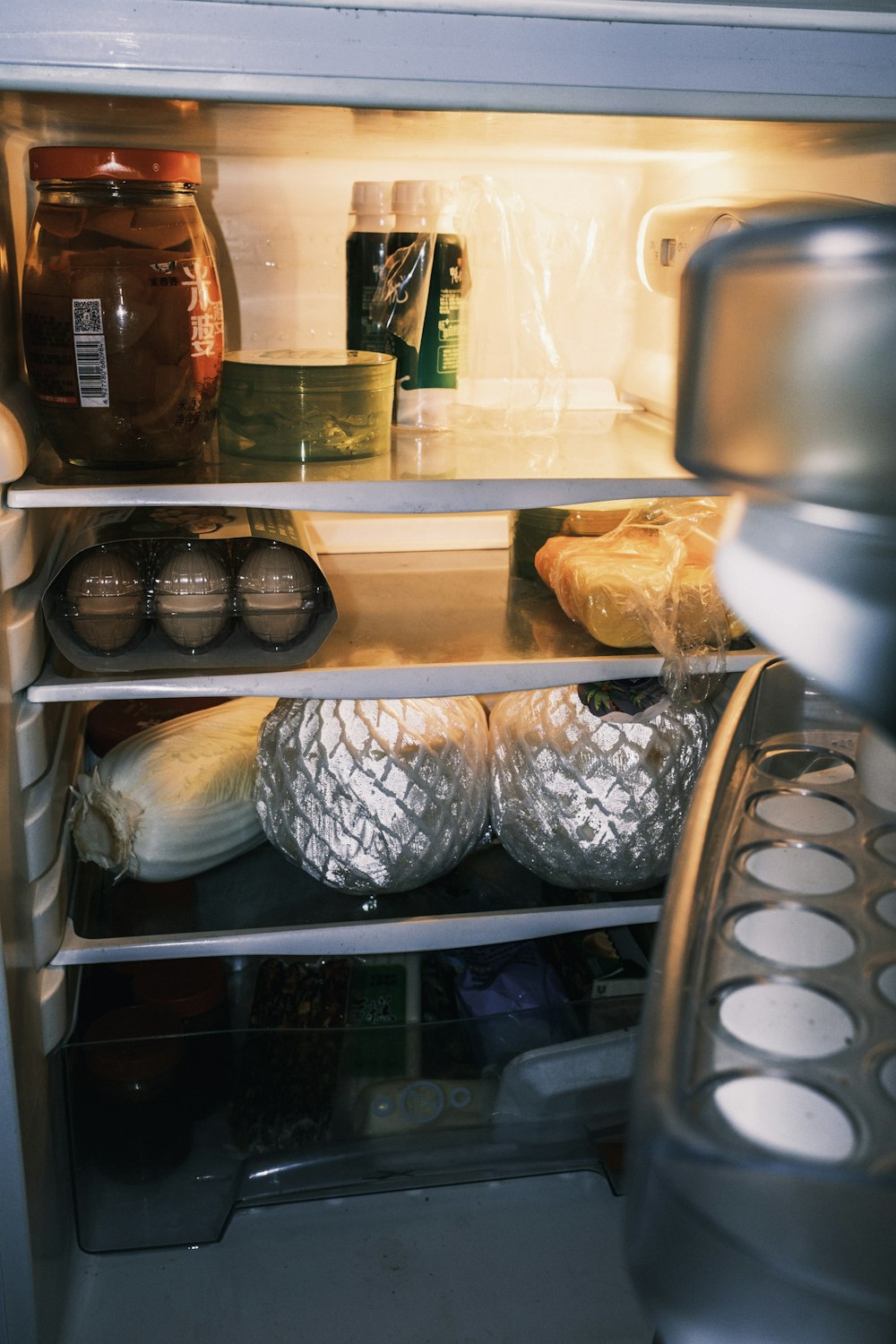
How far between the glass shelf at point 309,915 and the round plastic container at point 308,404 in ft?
1.36

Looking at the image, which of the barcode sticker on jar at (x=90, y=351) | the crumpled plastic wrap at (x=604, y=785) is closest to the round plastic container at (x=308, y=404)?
the barcode sticker on jar at (x=90, y=351)

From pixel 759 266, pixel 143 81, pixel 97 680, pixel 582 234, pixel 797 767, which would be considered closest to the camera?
pixel 759 266

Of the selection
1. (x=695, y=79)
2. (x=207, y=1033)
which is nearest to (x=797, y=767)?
(x=695, y=79)

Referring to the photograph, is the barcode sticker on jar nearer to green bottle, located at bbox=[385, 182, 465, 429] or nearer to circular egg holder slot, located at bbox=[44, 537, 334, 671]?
circular egg holder slot, located at bbox=[44, 537, 334, 671]

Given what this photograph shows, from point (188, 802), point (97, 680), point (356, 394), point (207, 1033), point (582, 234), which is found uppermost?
point (582, 234)

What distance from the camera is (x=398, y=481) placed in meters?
0.87

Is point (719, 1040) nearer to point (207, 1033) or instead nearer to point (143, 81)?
point (143, 81)

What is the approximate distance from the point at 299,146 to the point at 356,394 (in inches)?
10.2

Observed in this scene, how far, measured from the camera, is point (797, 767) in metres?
0.54

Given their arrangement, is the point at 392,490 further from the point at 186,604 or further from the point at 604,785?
the point at 604,785

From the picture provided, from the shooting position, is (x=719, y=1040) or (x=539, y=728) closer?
(x=719, y=1040)

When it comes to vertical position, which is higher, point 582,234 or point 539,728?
point 582,234

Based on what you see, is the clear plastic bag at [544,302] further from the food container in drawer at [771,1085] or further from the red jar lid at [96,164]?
the food container in drawer at [771,1085]

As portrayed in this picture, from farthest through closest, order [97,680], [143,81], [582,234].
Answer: [582,234]
[97,680]
[143,81]
